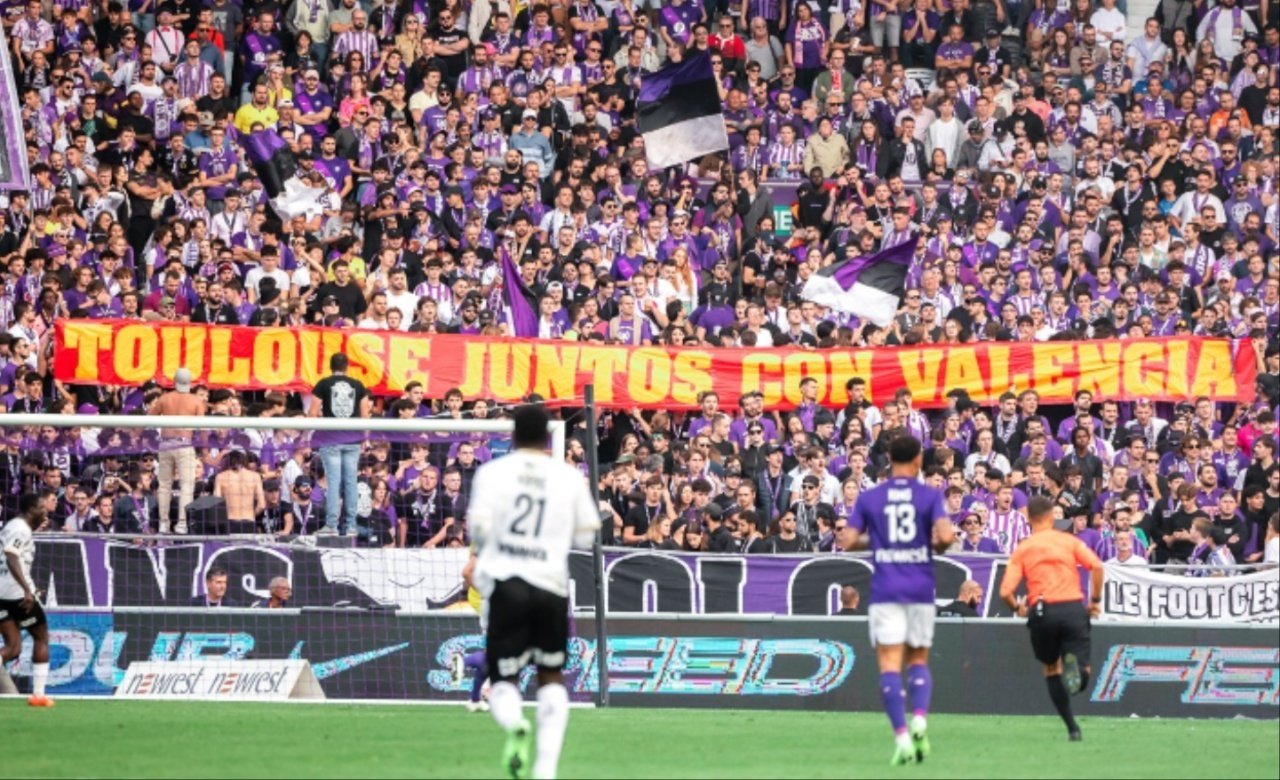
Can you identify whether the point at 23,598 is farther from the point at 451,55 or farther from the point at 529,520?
the point at 451,55

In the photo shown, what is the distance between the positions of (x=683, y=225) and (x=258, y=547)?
869 cm

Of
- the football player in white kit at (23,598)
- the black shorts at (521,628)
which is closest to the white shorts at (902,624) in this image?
the black shorts at (521,628)

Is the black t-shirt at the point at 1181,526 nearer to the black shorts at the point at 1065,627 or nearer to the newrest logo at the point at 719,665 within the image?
the newrest logo at the point at 719,665

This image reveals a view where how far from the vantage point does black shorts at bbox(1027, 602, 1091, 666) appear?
15984 millimetres

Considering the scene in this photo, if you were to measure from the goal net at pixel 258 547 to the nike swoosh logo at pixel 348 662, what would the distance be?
16 mm

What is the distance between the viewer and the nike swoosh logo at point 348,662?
19.4 meters

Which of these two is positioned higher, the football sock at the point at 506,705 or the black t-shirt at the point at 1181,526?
the black t-shirt at the point at 1181,526

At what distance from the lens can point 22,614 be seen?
1819 centimetres

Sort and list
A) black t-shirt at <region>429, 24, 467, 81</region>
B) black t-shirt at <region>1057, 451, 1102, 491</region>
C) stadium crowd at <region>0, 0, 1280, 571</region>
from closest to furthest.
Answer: stadium crowd at <region>0, 0, 1280, 571</region>
black t-shirt at <region>1057, 451, 1102, 491</region>
black t-shirt at <region>429, 24, 467, 81</region>

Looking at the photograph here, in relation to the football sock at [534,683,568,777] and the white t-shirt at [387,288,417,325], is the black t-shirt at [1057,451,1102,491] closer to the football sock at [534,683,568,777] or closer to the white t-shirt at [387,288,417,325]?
the white t-shirt at [387,288,417,325]

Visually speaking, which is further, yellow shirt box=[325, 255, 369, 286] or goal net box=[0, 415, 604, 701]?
yellow shirt box=[325, 255, 369, 286]

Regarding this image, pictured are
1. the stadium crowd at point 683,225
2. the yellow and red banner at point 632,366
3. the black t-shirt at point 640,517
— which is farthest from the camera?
the yellow and red banner at point 632,366

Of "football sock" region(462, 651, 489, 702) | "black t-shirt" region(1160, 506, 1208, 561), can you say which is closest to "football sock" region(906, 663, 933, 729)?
"football sock" region(462, 651, 489, 702)

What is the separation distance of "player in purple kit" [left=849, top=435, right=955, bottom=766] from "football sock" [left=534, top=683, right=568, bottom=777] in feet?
8.24
